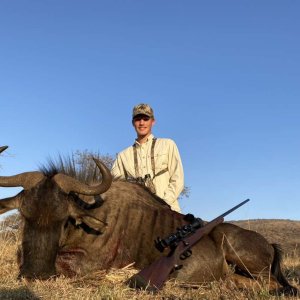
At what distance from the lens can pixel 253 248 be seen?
544 cm

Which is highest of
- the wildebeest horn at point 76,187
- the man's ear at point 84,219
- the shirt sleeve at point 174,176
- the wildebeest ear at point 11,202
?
the shirt sleeve at point 174,176

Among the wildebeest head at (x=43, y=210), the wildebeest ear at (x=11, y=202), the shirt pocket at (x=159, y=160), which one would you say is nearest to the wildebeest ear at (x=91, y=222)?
the wildebeest head at (x=43, y=210)

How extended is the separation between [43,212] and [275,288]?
2.38 metres

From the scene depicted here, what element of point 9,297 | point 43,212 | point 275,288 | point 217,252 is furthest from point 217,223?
point 9,297

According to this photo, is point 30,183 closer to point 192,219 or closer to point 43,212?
point 43,212

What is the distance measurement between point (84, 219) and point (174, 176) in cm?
224

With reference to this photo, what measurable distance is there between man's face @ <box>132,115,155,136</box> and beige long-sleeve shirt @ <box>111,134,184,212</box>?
0.15 meters

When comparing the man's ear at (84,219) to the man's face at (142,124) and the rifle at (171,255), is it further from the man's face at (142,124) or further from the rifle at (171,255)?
the man's face at (142,124)

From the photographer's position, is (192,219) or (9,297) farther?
(192,219)

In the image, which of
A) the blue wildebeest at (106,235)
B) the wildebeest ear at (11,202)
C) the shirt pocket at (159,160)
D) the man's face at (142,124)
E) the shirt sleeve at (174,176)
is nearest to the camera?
the blue wildebeest at (106,235)

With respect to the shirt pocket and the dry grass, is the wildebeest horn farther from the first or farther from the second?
the shirt pocket

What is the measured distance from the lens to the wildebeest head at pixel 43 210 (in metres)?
4.57

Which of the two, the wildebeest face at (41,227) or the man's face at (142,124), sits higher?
the man's face at (142,124)

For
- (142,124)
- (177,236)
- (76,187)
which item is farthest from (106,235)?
(142,124)
